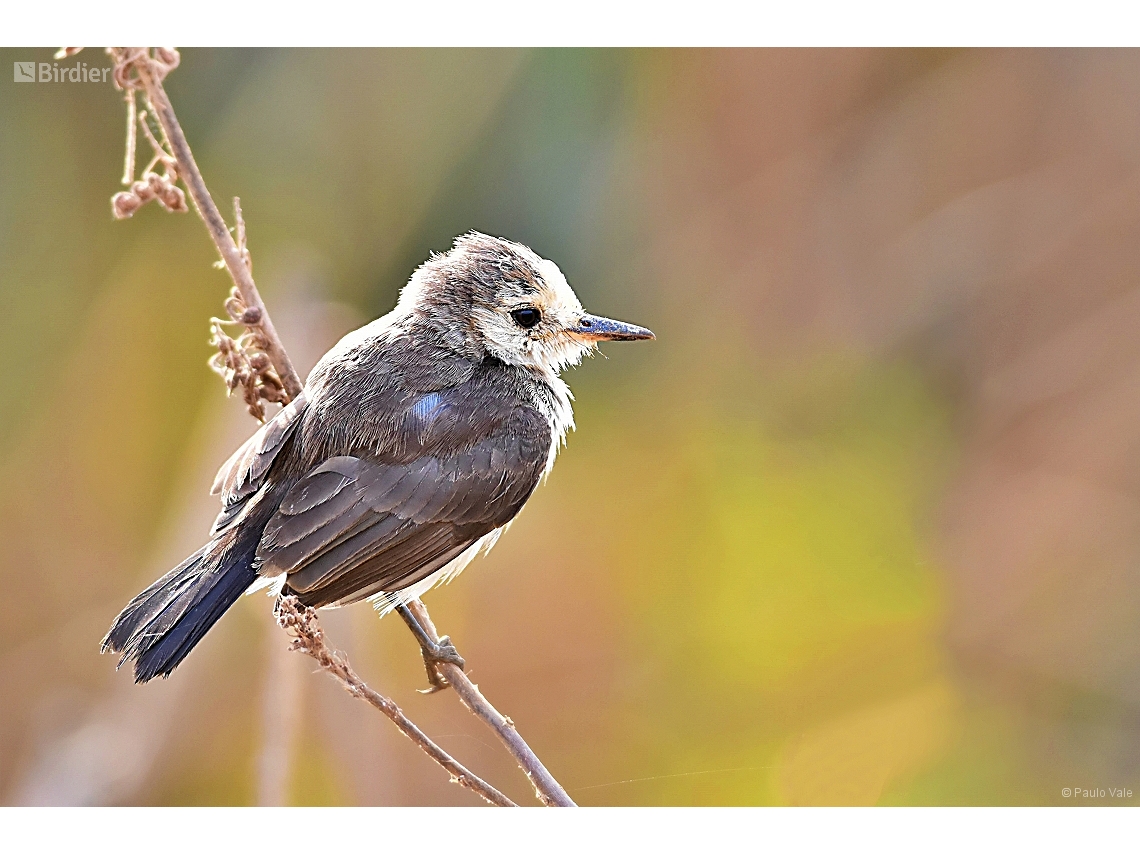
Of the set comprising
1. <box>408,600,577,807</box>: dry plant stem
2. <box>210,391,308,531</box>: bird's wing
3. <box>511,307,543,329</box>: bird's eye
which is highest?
<box>511,307,543,329</box>: bird's eye

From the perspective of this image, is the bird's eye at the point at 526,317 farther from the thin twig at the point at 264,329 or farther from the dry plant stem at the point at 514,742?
the dry plant stem at the point at 514,742

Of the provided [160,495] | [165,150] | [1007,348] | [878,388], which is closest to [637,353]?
[878,388]

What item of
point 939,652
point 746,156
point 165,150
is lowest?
point 939,652

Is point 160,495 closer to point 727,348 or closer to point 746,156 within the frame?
point 727,348

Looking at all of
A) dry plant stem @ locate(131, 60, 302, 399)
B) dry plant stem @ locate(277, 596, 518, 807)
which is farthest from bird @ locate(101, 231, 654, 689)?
dry plant stem @ locate(277, 596, 518, 807)

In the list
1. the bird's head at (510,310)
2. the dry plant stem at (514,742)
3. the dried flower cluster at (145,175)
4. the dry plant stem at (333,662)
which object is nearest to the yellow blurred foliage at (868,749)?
the dry plant stem at (514,742)

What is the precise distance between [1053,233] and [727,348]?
39.6 inches

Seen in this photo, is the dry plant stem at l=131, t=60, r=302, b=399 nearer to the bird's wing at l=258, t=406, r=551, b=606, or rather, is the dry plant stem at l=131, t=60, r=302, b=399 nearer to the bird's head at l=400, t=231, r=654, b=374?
the bird's wing at l=258, t=406, r=551, b=606

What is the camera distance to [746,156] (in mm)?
3494

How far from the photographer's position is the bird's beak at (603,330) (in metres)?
2.35

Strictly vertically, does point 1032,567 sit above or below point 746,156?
→ below

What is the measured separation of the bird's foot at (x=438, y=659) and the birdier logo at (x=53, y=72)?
1.39 m

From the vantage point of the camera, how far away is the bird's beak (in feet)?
7.70

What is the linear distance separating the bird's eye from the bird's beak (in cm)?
8
